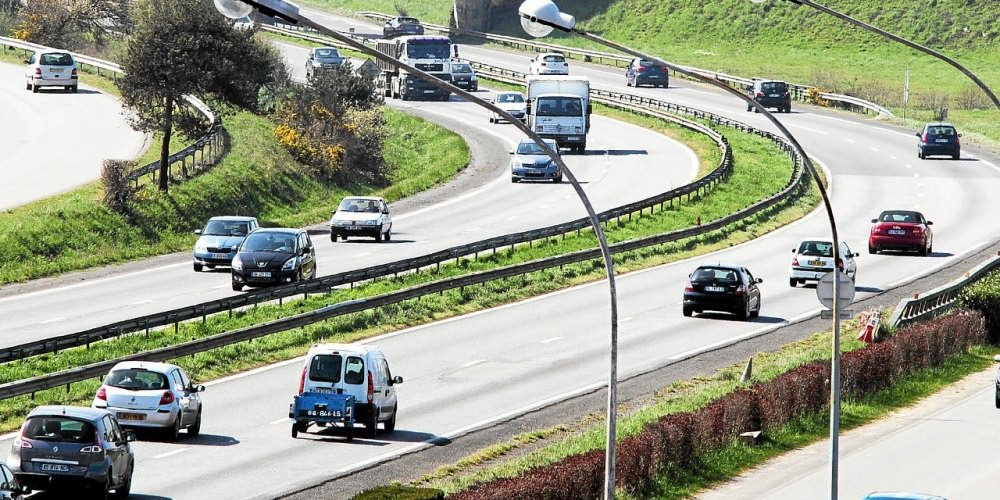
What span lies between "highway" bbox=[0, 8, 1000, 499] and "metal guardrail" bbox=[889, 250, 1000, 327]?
10.1ft

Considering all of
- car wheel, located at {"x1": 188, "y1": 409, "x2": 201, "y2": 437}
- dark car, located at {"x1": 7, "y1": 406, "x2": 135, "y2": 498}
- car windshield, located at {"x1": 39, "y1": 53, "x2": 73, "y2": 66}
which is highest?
car windshield, located at {"x1": 39, "y1": 53, "x2": 73, "y2": 66}

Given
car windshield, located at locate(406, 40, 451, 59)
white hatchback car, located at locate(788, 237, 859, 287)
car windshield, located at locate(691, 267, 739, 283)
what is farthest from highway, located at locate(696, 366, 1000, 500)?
car windshield, located at locate(406, 40, 451, 59)

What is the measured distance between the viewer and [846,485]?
27.8 m

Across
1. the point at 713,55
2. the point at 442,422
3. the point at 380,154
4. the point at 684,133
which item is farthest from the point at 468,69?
the point at 442,422

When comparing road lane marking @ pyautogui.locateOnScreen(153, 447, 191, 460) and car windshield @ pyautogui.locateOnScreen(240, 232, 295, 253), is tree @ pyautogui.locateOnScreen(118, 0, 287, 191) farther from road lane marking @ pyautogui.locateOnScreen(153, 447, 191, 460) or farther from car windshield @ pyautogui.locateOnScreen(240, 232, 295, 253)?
road lane marking @ pyautogui.locateOnScreen(153, 447, 191, 460)

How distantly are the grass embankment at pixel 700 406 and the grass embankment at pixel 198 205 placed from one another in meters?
22.1

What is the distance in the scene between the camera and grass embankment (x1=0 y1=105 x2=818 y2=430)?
113 feet

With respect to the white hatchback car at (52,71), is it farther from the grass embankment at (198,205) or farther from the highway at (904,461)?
the highway at (904,461)

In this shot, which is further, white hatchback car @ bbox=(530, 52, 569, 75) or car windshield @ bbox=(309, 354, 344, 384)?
white hatchback car @ bbox=(530, 52, 569, 75)

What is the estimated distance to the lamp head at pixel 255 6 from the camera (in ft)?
51.6

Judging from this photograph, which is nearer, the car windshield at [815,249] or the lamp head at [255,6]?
the lamp head at [255,6]

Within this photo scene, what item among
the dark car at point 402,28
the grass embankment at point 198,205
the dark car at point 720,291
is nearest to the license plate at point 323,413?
the dark car at point 720,291

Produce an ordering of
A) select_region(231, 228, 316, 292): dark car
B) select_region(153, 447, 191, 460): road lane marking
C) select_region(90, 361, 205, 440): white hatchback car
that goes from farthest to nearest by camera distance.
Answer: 1. select_region(231, 228, 316, 292): dark car
2. select_region(90, 361, 205, 440): white hatchback car
3. select_region(153, 447, 191, 460): road lane marking

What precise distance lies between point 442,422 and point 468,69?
64.1m
